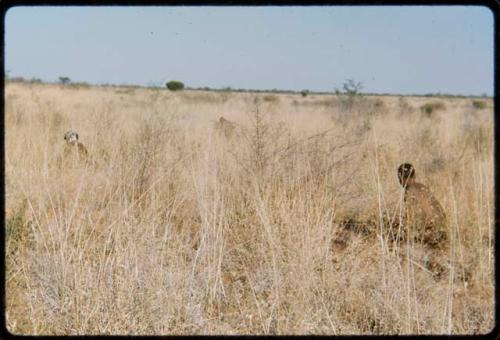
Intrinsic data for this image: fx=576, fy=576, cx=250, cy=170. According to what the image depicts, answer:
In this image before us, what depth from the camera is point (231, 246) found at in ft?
11.3

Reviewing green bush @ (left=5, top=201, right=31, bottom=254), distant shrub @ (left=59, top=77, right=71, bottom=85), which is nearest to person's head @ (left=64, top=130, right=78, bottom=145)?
green bush @ (left=5, top=201, right=31, bottom=254)

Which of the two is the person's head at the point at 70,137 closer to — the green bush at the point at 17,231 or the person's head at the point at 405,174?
the green bush at the point at 17,231

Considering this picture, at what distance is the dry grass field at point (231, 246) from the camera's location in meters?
2.61

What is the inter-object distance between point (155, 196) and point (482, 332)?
203 cm

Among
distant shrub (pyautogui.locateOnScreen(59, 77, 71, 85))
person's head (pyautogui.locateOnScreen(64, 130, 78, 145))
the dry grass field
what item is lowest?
the dry grass field

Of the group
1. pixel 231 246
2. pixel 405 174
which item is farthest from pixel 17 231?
pixel 405 174

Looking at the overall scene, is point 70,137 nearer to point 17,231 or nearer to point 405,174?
point 17,231

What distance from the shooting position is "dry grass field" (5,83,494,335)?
2.61 metres

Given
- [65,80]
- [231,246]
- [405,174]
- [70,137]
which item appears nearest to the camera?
[231,246]

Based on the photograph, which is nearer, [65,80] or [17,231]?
[17,231]

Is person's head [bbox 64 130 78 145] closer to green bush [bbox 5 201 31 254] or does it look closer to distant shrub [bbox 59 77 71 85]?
green bush [bbox 5 201 31 254]

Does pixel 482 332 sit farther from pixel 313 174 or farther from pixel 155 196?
pixel 155 196

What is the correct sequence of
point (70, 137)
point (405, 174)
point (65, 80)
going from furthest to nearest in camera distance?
1. point (65, 80)
2. point (70, 137)
3. point (405, 174)

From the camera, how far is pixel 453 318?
287 centimetres
